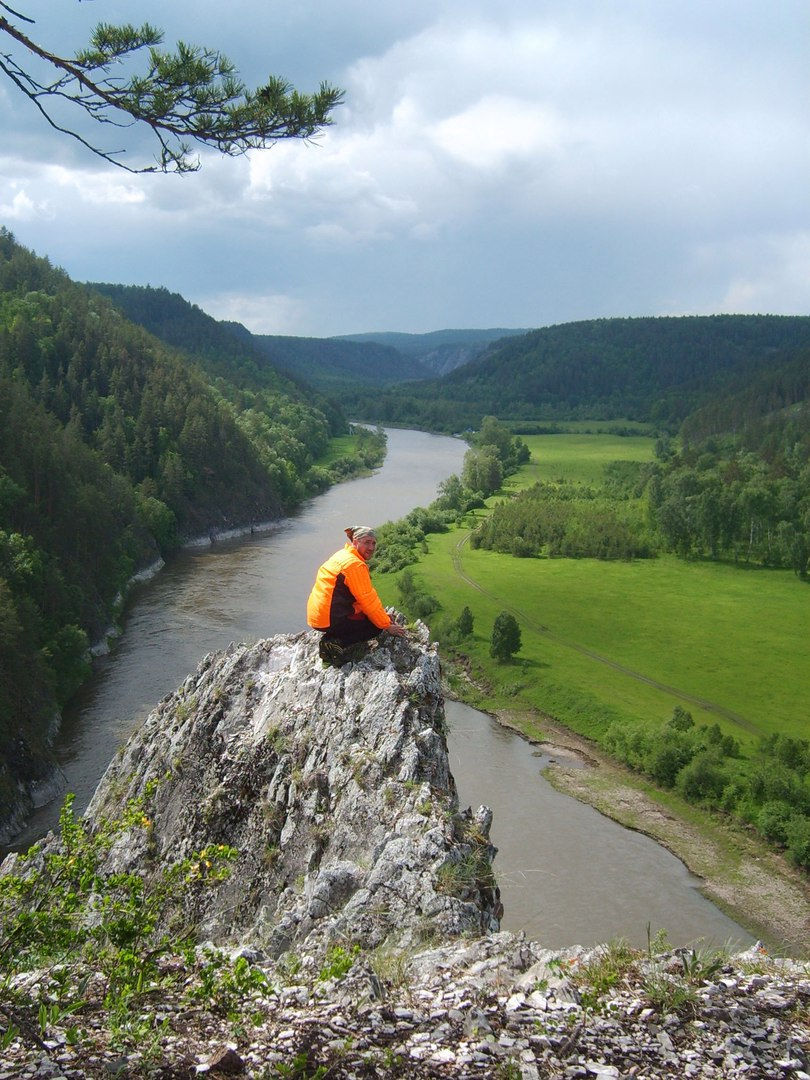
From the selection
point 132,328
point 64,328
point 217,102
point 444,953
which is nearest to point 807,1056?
point 444,953

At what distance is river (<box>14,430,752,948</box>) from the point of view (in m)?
33.3

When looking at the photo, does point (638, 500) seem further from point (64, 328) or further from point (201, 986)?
point (201, 986)

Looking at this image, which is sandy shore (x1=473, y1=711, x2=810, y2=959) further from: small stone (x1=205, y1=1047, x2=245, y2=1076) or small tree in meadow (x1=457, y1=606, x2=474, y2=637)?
small stone (x1=205, y1=1047, x2=245, y2=1076)

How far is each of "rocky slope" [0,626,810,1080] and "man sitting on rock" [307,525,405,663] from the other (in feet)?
1.52

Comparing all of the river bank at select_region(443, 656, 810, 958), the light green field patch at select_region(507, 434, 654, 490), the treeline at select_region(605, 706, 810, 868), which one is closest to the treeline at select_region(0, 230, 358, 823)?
the river bank at select_region(443, 656, 810, 958)

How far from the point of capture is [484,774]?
45375 mm

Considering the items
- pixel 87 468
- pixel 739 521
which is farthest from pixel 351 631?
pixel 739 521

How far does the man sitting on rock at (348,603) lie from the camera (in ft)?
39.8

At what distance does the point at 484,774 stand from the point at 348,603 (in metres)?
35.2

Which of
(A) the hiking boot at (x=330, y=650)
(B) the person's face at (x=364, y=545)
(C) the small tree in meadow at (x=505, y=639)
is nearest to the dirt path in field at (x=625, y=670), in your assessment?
(C) the small tree in meadow at (x=505, y=639)

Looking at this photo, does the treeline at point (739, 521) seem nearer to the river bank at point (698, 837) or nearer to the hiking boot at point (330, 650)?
the river bank at point (698, 837)

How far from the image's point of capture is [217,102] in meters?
9.51

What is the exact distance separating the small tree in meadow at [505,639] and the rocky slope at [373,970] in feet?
156

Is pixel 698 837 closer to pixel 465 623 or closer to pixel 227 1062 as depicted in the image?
pixel 465 623
